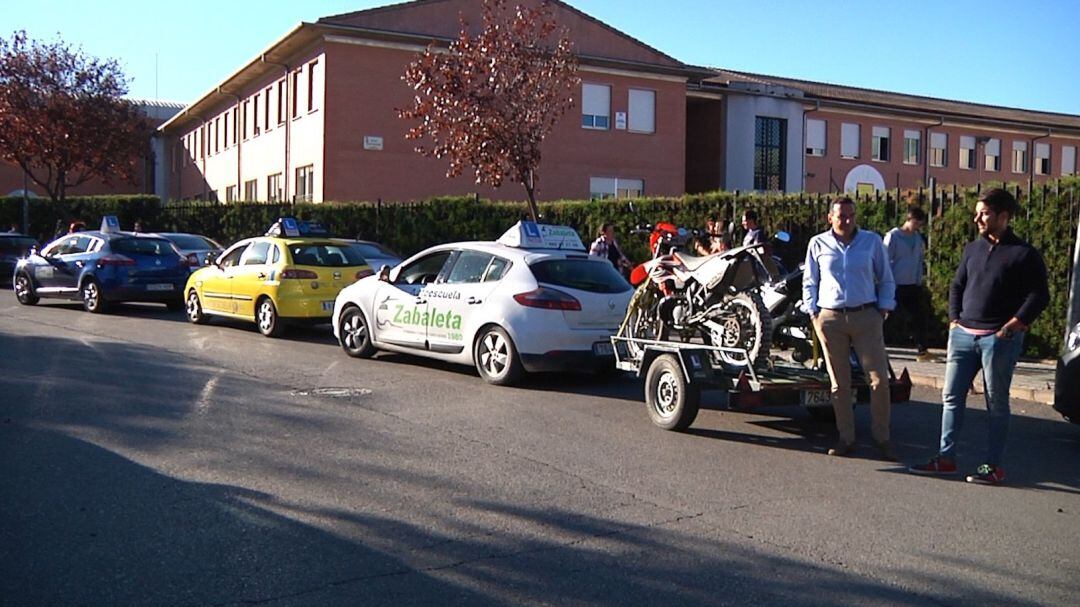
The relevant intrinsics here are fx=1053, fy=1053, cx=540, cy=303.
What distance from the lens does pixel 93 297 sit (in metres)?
19.2

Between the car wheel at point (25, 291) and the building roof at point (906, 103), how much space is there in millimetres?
25417

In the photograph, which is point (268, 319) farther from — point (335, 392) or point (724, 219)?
point (724, 219)

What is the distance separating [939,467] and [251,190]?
37.1 meters

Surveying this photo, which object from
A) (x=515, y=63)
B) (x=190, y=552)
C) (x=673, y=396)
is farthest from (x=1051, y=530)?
(x=515, y=63)

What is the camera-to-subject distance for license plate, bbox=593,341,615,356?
35.2ft

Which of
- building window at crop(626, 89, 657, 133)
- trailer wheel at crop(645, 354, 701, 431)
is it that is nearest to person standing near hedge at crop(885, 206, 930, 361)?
trailer wheel at crop(645, 354, 701, 431)

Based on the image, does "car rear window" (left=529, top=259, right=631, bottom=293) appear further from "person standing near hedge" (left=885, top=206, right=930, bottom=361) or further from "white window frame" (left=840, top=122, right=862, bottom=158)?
"white window frame" (left=840, top=122, right=862, bottom=158)

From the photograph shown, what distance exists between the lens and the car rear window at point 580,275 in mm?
11008

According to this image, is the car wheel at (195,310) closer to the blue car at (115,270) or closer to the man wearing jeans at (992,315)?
the blue car at (115,270)

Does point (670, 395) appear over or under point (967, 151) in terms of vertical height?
under

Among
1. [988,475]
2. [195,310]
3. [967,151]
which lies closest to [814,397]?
[988,475]

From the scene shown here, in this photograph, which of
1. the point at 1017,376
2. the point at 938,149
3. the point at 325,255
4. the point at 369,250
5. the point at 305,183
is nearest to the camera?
the point at 1017,376

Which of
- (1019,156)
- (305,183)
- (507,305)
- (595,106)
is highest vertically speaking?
(1019,156)

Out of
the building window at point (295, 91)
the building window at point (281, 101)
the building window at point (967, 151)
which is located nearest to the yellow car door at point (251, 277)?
the building window at point (295, 91)
